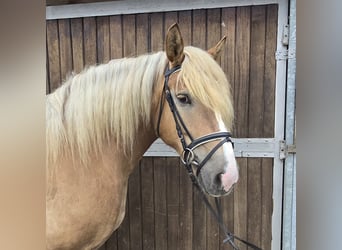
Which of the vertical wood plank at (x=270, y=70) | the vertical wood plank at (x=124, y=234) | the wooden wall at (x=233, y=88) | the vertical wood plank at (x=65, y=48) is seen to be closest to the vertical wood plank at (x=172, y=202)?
the wooden wall at (x=233, y=88)

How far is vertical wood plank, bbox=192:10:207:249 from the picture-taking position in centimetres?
79

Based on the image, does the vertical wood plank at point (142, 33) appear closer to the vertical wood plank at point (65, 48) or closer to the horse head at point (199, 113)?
the horse head at point (199, 113)

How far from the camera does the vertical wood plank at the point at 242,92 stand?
78 cm

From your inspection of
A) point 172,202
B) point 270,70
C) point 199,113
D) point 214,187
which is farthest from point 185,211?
point 270,70

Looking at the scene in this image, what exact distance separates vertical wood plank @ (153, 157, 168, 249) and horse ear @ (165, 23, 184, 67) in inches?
10.3

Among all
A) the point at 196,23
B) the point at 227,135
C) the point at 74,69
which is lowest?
the point at 227,135

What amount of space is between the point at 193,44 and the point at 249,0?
0.16 meters

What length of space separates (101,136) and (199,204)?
310 mm

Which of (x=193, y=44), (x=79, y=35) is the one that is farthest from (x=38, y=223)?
(x=193, y=44)

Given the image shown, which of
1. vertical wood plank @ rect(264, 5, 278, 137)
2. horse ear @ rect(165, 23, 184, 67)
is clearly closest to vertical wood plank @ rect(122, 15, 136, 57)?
horse ear @ rect(165, 23, 184, 67)

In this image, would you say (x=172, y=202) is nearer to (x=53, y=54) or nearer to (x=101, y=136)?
(x=101, y=136)

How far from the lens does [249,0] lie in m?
0.77

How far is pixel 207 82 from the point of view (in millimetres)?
742

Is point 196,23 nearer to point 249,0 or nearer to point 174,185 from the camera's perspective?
point 249,0
